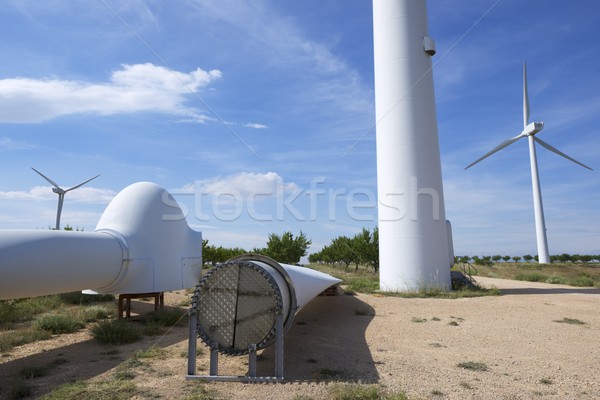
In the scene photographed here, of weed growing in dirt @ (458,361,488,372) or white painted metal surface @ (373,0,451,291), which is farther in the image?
white painted metal surface @ (373,0,451,291)

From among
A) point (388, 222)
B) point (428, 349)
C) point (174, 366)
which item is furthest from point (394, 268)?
point (174, 366)

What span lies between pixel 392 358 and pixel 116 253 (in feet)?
26.2

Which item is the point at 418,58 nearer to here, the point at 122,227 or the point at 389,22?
the point at 389,22

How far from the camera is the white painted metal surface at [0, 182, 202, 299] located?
8875 millimetres

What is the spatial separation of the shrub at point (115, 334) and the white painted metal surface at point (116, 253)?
124 cm

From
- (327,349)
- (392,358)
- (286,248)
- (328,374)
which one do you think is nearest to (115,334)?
(327,349)

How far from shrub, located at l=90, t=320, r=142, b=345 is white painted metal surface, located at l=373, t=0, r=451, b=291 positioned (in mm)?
11585

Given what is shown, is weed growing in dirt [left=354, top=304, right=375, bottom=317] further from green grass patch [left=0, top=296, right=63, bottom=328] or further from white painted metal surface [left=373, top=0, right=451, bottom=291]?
green grass patch [left=0, top=296, right=63, bottom=328]

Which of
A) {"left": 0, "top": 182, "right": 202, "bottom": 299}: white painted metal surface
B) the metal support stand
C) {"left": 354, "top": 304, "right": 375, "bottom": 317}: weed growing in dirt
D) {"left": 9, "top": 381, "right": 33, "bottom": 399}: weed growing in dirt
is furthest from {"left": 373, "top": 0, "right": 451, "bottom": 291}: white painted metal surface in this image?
{"left": 9, "top": 381, "right": 33, "bottom": 399}: weed growing in dirt

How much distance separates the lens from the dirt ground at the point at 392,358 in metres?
6.64

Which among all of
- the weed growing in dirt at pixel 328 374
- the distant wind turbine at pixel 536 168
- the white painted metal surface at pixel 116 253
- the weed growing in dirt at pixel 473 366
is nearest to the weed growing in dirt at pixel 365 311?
the weed growing in dirt at pixel 473 366

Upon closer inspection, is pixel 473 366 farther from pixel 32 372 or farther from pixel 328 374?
pixel 32 372

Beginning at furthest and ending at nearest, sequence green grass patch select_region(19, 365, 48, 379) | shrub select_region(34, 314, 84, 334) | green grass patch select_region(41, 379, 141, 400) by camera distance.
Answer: shrub select_region(34, 314, 84, 334) → green grass patch select_region(19, 365, 48, 379) → green grass patch select_region(41, 379, 141, 400)

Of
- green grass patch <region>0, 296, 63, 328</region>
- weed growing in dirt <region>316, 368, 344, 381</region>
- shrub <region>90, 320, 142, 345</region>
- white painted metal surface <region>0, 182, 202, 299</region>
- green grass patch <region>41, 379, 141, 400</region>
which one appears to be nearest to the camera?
green grass patch <region>41, 379, 141, 400</region>
